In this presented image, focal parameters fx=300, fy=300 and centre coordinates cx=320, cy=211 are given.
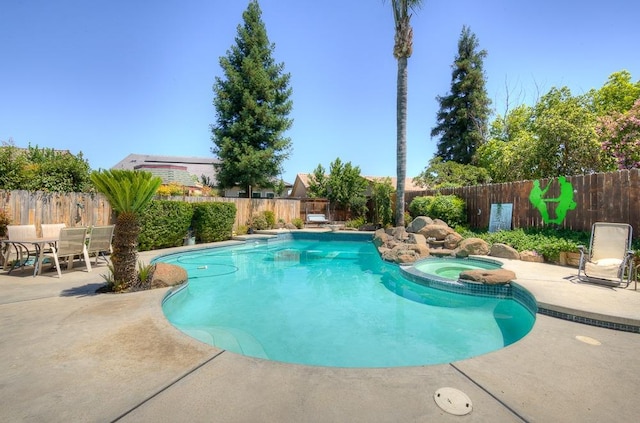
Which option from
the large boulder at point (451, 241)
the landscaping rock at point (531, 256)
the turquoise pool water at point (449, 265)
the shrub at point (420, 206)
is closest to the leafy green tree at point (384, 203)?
the shrub at point (420, 206)

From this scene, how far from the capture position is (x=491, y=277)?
5805mm

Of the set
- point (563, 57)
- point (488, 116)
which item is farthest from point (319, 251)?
point (488, 116)

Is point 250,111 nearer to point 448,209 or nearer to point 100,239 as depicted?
point 448,209

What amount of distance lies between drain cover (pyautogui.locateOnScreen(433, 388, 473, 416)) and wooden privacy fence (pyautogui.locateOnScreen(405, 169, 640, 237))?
8.27 metres

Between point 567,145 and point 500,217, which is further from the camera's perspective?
point 567,145

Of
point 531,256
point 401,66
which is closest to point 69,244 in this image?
point 531,256

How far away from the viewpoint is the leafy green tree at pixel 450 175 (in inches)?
802

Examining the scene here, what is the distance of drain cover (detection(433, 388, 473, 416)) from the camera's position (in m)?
1.93

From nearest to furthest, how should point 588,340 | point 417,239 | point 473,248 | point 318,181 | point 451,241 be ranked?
point 588,340
point 473,248
point 451,241
point 417,239
point 318,181

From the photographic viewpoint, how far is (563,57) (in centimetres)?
1461

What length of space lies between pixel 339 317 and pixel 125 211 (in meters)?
3.99

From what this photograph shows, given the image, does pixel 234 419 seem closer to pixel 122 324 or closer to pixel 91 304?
pixel 122 324

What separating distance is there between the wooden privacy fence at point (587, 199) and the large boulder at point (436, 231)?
226 centimetres

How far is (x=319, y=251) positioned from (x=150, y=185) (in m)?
8.85
